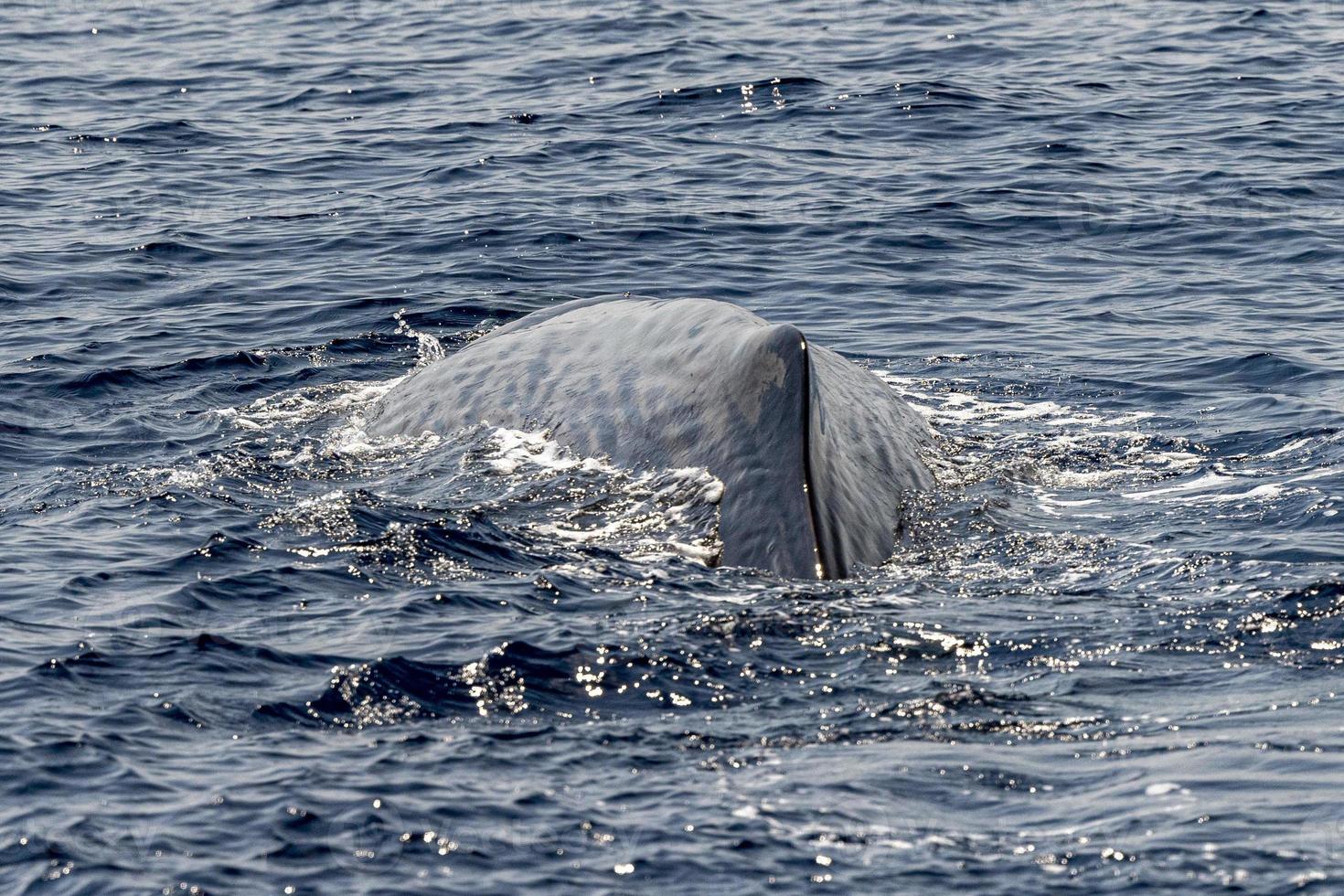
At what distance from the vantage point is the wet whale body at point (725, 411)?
843cm

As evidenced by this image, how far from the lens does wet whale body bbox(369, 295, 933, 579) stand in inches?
332

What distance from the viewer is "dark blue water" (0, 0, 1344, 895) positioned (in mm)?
6578

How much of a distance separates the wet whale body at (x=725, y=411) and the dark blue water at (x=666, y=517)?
0.71ft

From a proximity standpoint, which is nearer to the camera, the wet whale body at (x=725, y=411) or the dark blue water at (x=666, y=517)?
the dark blue water at (x=666, y=517)

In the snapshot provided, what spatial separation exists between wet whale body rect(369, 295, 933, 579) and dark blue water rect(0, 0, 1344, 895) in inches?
8.5

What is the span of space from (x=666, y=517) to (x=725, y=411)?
60 cm

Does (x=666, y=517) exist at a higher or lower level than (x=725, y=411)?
lower

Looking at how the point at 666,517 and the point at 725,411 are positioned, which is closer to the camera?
the point at 725,411

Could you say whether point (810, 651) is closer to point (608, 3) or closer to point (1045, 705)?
point (1045, 705)

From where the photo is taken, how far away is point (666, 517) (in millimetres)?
9008

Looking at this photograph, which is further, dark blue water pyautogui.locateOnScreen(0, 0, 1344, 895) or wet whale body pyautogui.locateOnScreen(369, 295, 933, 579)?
wet whale body pyautogui.locateOnScreen(369, 295, 933, 579)

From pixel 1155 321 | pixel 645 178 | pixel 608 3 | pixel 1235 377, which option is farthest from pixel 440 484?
pixel 608 3

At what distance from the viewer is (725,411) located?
8.88 metres

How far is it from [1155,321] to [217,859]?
10840mm
